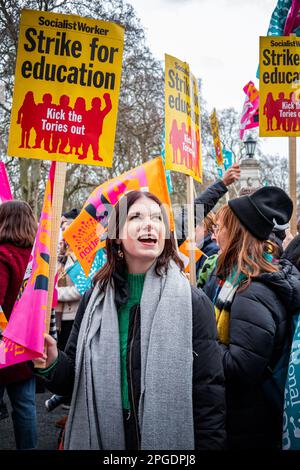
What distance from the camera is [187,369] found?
1.78 metres

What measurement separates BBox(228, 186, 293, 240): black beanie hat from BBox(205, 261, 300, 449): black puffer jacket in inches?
9.1

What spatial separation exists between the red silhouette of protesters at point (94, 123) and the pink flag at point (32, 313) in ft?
1.58

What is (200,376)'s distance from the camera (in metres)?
1.83

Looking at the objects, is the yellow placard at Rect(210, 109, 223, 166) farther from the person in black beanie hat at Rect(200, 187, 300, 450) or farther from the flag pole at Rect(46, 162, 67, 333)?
the flag pole at Rect(46, 162, 67, 333)

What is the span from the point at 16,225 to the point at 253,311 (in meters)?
1.70

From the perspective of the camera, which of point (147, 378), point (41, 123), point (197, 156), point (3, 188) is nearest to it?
point (147, 378)

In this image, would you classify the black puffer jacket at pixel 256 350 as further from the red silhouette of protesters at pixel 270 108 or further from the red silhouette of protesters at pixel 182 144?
the red silhouette of protesters at pixel 270 108

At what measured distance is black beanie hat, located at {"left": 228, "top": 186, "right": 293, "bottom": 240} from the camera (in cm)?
232

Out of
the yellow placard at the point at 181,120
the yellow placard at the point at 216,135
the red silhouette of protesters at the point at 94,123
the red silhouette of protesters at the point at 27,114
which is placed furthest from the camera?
the yellow placard at the point at 216,135

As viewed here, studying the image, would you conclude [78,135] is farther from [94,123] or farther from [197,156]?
[197,156]

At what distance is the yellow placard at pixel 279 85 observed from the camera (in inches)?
163

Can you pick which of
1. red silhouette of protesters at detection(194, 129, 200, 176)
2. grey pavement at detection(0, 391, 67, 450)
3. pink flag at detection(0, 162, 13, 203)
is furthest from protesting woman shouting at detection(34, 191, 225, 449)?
pink flag at detection(0, 162, 13, 203)

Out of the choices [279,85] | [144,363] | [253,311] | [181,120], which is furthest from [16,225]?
[279,85]

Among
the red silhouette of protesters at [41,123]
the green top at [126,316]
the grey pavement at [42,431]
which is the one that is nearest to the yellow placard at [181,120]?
the red silhouette of protesters at [41,123]
